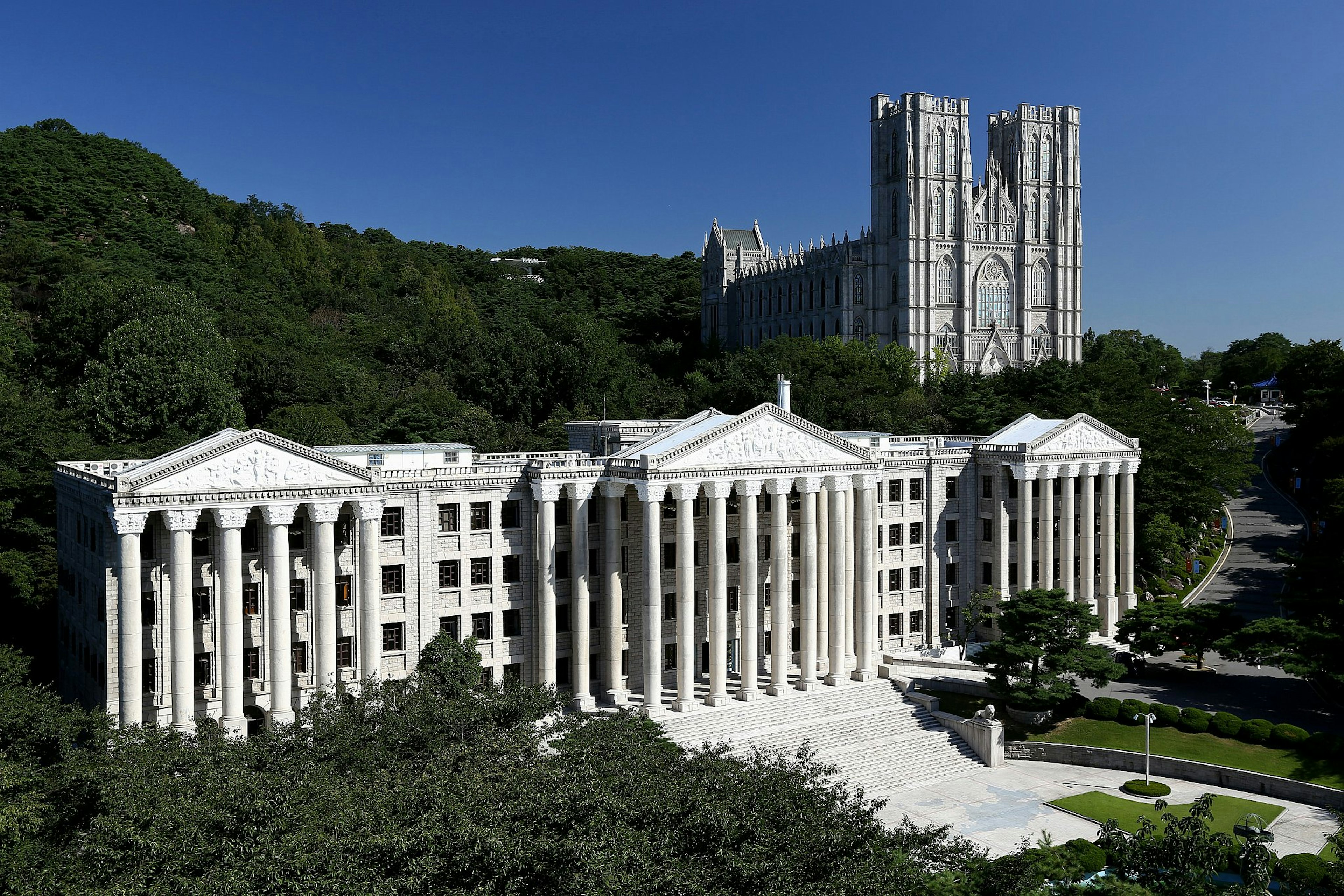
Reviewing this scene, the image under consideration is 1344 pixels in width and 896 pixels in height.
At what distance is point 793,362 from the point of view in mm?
125812

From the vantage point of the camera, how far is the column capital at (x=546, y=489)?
171ft

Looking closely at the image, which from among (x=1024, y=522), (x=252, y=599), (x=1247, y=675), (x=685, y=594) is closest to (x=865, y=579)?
(x=685, y=594)

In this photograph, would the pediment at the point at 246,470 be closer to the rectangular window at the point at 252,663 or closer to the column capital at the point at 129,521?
the column capital at the point at 129,521

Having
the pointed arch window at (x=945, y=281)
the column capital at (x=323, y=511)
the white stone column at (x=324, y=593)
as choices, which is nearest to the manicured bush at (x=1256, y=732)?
the white stone column at (x=324, y=593)

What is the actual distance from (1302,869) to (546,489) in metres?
33.1

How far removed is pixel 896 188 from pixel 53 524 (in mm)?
120211

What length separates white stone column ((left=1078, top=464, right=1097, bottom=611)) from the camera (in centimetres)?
6862

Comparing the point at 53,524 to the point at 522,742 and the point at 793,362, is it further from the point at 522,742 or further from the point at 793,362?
the point at 793,362

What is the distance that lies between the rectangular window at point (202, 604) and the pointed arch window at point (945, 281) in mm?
121513

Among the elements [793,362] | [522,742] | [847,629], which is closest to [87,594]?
[522,742]

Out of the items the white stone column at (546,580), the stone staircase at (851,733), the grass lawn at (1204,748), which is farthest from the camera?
the white stone column at (546,580)

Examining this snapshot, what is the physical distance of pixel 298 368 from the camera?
88.9 m

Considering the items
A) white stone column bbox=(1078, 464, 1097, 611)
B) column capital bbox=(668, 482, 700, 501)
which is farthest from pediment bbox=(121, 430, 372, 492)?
white stone column bbox=(1078, 464, 1097, 611)

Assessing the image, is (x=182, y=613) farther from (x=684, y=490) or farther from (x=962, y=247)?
(x=962, y=247)
